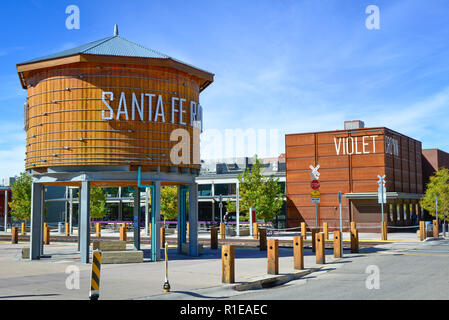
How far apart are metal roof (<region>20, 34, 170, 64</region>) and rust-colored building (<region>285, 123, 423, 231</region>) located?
28855 mm

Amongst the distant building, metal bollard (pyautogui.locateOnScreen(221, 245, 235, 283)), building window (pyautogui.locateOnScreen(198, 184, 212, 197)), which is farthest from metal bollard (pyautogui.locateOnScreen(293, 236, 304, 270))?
building window (pyautogui.locateOnScreen(198, 184, 212, 197))

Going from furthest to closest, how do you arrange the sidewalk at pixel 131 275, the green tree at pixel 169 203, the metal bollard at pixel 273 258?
the green tree at pixel 169 203 < the metal bollard at pixel 273 258 < the sidewalk at pixel 131 275

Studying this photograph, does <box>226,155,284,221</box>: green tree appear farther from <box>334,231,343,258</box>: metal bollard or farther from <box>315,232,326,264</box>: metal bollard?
<box>315,232,326,264</box>: metal bollard

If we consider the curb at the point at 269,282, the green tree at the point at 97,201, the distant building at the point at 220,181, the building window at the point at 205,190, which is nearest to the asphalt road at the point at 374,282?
the curb at the point at 269,282

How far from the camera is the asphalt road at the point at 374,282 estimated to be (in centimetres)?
1262

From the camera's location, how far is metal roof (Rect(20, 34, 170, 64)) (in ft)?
71.1

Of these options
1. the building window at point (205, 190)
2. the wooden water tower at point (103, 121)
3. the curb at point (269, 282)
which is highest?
the wooden water tower at point (103, 121)

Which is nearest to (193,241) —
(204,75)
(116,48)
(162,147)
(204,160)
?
(162,147)

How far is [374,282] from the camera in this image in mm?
14672

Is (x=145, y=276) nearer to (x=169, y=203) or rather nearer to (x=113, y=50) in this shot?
(x=113, y=50)

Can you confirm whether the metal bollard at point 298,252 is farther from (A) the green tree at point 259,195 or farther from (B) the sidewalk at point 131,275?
(A) the green tree at point 259,195

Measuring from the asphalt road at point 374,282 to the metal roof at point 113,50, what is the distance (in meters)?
12.3
